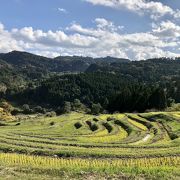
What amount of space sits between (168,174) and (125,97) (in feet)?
394

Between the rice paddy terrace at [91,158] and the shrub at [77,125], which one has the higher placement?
the rice paddy terrace at [91,158]

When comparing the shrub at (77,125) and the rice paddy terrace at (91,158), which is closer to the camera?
the rice paddy terrace at (91,158)

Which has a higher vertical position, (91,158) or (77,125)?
(91,158)

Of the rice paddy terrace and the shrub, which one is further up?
the rice paddy terrace

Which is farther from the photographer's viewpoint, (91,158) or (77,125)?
(77,125)

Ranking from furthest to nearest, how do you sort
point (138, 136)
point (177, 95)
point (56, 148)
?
point (177, 95)
point (138, 136)
point (56, 148)

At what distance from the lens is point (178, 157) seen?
40.5m

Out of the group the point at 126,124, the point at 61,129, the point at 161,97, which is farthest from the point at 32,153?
the point at 161,97

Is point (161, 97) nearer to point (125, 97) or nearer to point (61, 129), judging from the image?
point (125, 97)

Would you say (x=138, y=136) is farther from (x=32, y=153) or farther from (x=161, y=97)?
(x=161, y=97)

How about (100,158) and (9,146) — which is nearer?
(100,158)

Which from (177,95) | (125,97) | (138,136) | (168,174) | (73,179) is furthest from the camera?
(177,95)

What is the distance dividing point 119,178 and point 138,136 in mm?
38612

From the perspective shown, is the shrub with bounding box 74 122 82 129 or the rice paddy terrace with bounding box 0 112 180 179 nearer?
the rice paddy terrace with bounding box 0 112 180 179
